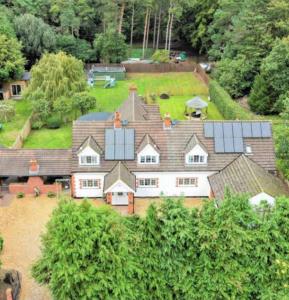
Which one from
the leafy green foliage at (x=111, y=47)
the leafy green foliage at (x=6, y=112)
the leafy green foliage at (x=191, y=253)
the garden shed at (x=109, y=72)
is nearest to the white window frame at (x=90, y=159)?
the leafy green foliage at (x=191, y=253)

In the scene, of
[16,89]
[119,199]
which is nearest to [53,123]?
[16,89]

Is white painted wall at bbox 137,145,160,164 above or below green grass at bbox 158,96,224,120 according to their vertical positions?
below

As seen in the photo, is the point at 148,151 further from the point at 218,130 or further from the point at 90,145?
the point at 218,130

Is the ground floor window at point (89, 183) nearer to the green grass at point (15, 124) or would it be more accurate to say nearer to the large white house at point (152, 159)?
the large white house at point (152, 159)

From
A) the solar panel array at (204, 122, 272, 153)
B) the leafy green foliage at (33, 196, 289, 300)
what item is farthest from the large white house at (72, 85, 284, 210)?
the leafy green foliage at (33, 196, 289, 300)

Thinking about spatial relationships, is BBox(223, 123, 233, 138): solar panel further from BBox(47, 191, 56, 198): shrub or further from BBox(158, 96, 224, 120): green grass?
BBox(158, 96, 224, 120): green grass
